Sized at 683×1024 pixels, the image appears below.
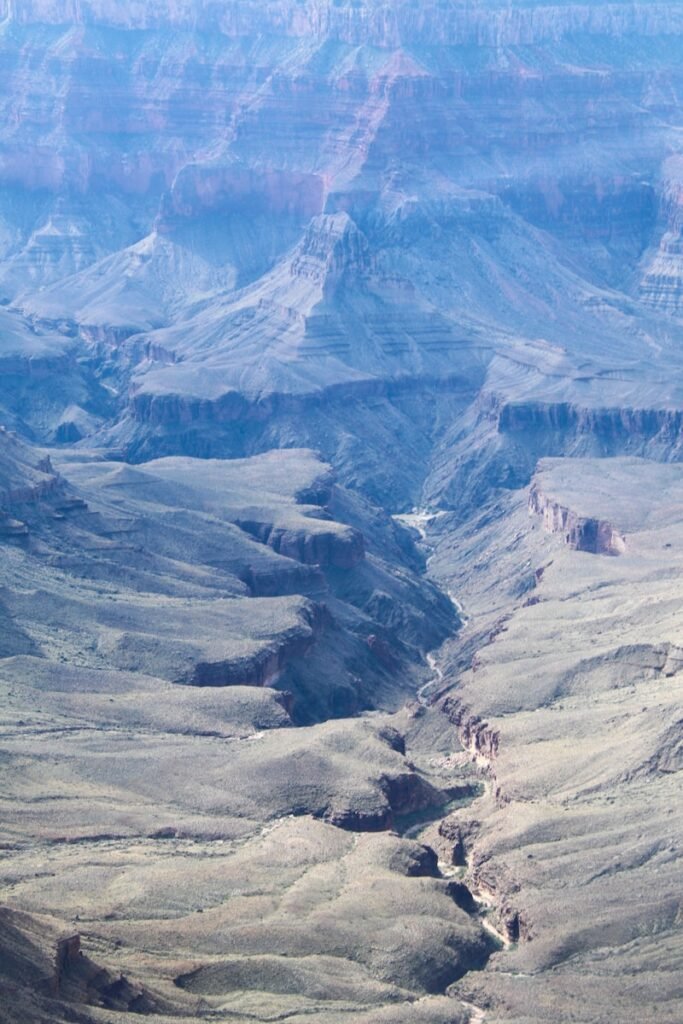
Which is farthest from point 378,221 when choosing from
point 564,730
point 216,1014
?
point 216,1014

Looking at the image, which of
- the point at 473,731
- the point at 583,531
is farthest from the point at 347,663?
the point at 583,531

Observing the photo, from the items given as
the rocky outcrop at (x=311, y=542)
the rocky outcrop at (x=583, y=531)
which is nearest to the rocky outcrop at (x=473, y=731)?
the rocky outcrop at (x=311, y=542)

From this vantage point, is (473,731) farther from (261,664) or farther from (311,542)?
(311,542)

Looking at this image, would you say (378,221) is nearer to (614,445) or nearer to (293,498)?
(614,445)

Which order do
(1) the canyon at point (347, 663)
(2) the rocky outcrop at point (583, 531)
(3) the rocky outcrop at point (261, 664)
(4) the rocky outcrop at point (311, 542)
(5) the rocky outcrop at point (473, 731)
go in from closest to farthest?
(1) the canyon at point (347, 663)
(5) the rocky outcrop at point (473, 731)
(3) the rocky outcrop at point (261, 664)
(4) the rocky outcrop at point (311, 542)
(2) the rocky outcrop at point (583, 531)

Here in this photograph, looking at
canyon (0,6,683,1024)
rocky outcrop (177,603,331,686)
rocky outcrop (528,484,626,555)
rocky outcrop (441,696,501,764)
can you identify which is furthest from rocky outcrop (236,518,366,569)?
rocky outcrop (441,696,501,764)

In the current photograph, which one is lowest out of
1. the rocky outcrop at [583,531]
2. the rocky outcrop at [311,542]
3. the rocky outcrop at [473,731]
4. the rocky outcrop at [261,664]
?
the rocky outcrop at [473,731]

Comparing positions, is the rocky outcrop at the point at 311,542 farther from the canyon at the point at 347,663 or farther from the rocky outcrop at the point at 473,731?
the rocky outcrop at the point at 473,731

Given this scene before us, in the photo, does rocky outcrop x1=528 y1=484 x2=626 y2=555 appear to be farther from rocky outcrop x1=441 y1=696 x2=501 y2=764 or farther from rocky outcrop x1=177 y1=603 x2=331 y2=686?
rocky outcrop x1=441 y1=696 x2=501 y2=764
